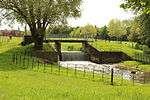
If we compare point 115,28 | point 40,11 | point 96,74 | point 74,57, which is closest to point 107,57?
point 74,57

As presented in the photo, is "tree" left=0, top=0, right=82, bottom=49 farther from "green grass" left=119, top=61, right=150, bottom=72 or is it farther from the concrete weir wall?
"green grass" left=119, top=61, right=150, bottom=72

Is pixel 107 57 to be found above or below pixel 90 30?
below

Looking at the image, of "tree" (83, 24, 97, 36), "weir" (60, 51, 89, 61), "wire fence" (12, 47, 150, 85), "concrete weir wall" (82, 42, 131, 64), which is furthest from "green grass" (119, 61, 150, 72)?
"tree" (83, 24, 97, 36)

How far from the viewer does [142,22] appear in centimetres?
3356

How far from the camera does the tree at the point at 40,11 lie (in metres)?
27.5

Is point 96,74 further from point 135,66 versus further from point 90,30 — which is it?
point 90,30

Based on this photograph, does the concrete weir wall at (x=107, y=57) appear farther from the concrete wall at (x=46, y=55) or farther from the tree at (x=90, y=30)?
the tree at (x=90, y=30)

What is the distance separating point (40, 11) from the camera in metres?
28.3

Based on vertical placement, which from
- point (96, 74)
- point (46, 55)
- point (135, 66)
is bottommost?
point (135, 66)

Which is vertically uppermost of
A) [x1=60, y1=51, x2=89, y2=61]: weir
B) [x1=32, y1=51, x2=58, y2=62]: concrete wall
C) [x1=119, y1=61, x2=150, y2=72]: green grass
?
[x1=32, y1=51, x2=58, y2=62]: concrete wall

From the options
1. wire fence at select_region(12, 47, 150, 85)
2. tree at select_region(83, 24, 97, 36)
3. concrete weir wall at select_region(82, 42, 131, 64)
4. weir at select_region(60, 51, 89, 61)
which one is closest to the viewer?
wire fence at select_region(12, 47, 150, 85)

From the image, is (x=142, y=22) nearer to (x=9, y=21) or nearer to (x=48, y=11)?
(x=48, y=11)

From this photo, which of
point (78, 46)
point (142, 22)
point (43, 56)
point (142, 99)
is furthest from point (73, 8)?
point (142, 99)

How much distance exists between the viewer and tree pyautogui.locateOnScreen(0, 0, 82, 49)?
90.2 feet
